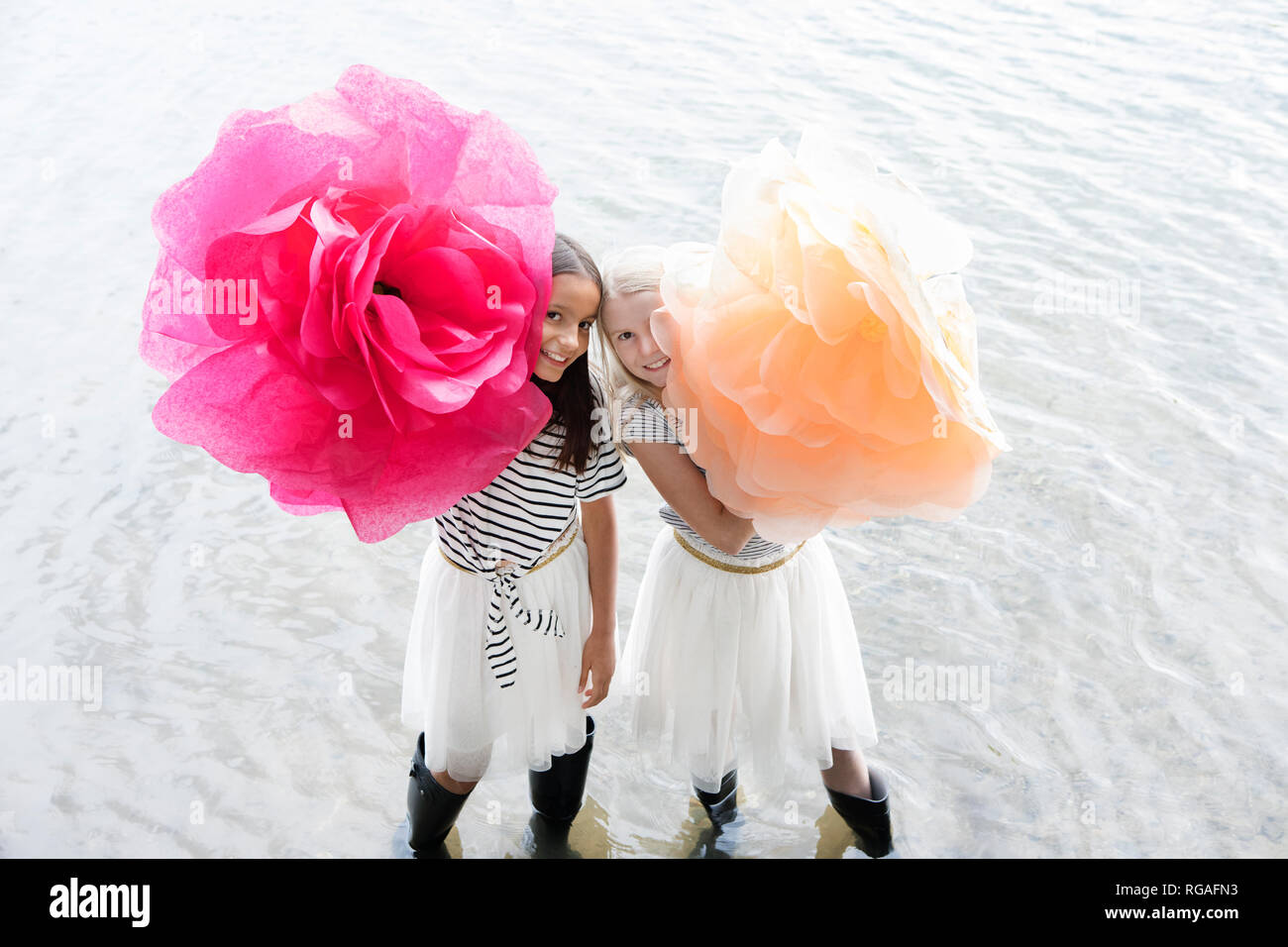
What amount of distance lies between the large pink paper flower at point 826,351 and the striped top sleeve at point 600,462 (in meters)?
0.20

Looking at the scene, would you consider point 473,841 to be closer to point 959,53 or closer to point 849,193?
point 849,193

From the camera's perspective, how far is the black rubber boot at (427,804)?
6.09ft

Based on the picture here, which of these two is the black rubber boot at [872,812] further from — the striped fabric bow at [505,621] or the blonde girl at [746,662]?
the striped fabric bow at [505,621]

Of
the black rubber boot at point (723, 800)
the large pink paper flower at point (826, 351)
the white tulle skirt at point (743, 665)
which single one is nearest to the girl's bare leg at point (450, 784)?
the white tulle skirt at point (743, 665)

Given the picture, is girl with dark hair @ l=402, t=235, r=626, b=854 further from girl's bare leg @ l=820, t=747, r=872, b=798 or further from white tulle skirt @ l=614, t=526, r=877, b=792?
girl's bare leg @ l=820, t=747, r=872, b=798

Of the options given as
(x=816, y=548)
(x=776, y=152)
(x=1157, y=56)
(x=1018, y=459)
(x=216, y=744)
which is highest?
(x=776, y=152)

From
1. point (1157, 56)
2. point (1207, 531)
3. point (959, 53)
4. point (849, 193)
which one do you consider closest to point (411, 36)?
point (959, 53)

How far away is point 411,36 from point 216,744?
4730 millimetres

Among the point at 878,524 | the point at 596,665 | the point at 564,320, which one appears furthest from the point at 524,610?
the point at 878,524

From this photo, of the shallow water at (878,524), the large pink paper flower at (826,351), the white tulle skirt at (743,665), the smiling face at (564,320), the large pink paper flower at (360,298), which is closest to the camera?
the large pink paper flower at (360,298)

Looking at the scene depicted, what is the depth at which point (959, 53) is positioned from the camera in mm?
5590

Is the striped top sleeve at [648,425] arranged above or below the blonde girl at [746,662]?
above

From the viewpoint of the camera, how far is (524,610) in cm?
171

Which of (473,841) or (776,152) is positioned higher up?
(776,152)
